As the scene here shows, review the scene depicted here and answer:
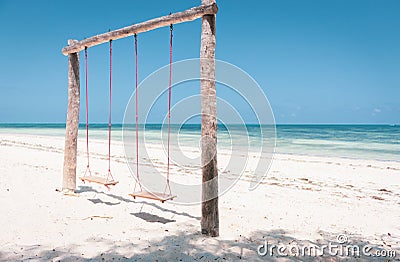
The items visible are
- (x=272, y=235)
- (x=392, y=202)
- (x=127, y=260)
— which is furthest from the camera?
(x=392, y=202)

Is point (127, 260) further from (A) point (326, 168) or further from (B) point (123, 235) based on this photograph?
(A) point (326, 168)

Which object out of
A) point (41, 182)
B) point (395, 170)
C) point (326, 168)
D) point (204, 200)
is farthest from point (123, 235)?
point (395, 170)

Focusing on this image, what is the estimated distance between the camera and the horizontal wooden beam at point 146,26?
4027 mm

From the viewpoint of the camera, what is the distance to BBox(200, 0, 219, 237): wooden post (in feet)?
13.2

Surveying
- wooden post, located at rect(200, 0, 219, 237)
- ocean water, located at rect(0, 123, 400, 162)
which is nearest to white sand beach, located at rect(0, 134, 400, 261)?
wooden post, located at rect(200, 0, 219, 237)

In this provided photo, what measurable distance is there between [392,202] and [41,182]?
25.2ft

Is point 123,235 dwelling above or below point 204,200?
below

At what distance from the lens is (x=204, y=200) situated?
13.7 ft

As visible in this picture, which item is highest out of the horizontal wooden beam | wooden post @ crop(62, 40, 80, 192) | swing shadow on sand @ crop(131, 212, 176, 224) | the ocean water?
the horizontal wooden beam

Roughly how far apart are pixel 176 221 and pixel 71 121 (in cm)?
305

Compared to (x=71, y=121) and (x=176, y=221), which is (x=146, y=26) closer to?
(x=71, y=121)

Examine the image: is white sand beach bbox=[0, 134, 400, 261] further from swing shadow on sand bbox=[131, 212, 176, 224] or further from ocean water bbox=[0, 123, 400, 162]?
ocean water bbox=[0, 123, 400, 162]

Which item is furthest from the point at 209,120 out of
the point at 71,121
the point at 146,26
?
the point at 71,121

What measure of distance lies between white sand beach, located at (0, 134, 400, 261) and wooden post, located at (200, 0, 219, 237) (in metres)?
0.37
